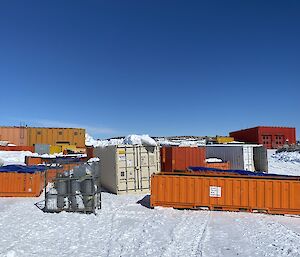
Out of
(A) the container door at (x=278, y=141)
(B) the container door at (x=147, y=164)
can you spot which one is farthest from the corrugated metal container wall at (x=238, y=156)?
(A) the container door at (x=278, y=141)

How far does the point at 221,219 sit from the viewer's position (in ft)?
41.4

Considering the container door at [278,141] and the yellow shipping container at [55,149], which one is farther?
the container door at [278,141]

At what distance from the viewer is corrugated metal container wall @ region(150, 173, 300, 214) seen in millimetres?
13633

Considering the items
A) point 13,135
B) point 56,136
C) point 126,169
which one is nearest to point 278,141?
point 56,136

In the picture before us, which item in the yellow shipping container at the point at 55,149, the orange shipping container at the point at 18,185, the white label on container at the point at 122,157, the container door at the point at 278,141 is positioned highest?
the container door at the point at 278,141

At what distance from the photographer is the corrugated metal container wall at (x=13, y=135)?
64.6m

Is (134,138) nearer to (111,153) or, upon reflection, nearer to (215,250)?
(111,153)

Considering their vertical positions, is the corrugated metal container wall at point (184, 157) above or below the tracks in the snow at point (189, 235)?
above

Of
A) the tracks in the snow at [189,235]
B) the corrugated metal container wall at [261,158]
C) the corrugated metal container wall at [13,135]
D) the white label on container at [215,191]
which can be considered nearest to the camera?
the tracks in the snow at [189,235]

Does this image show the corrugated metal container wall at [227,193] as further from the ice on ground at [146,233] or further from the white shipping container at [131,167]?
the white shipping container at [131,167]

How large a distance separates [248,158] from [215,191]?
59.8ft

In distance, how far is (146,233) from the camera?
10.4 meters

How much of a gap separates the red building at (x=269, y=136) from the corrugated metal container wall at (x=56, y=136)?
1520 inches

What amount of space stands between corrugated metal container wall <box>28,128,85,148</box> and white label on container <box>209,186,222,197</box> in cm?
5784
